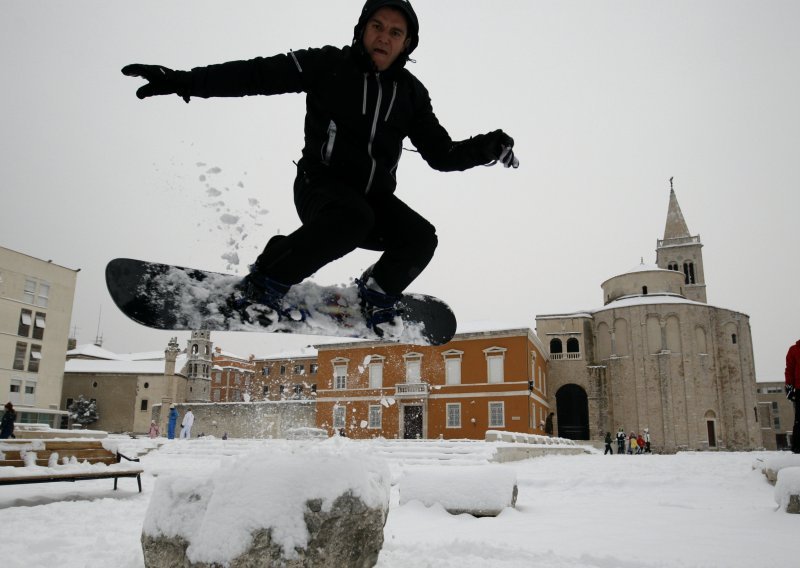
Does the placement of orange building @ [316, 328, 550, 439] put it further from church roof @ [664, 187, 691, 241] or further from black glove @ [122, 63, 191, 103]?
church roof @ [664, 187, 691, 241]

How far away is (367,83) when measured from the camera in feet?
9.05

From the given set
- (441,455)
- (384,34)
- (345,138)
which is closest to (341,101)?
(345,138)

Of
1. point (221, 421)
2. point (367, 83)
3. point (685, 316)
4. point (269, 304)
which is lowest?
point (221, 421)

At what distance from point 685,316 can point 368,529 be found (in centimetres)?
4610

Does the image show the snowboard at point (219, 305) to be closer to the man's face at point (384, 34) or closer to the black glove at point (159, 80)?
the black glove at point (159, 80)

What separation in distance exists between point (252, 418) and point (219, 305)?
155 ft

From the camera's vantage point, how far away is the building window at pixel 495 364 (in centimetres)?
3284

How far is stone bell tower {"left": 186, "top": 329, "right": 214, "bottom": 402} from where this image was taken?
212 feet

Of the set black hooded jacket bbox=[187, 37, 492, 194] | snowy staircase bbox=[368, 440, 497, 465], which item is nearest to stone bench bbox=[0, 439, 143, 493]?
black hooded jacket bbox=[187, 37, 492, 194]

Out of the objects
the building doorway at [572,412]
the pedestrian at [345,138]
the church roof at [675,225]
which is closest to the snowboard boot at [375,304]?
the pedestrian at [345,138]

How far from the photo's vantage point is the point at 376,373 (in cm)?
3622

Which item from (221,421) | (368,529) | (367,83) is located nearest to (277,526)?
(368,529)

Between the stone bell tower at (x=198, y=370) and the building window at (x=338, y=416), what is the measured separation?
32.0m

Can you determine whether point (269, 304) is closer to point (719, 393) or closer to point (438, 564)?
point (438, 564)
